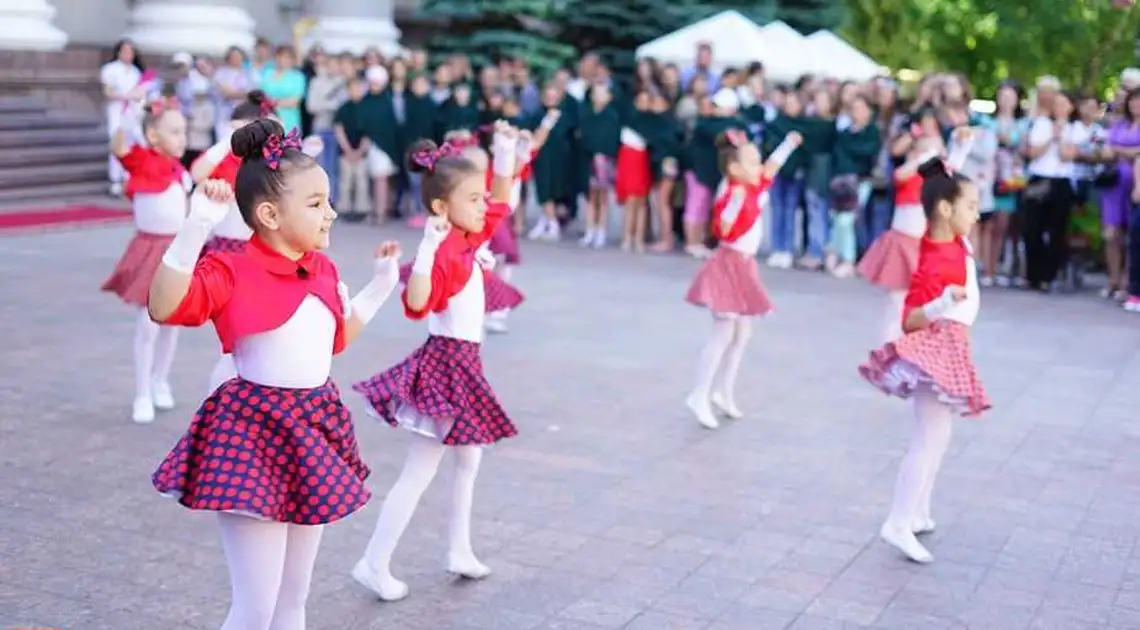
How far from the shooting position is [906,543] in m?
6.39

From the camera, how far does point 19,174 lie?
17.8 metres

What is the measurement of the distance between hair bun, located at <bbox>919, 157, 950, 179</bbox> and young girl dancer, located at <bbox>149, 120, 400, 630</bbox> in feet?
10.1

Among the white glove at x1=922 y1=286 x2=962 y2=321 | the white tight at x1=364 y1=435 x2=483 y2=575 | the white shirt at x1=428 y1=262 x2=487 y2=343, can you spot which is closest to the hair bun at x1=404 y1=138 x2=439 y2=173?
the white shirt at x1=428 y1=262 x2=487 y2=343

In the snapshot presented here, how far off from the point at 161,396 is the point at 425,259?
397 cm

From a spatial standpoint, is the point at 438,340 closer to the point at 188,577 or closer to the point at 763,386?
the point at 188,577

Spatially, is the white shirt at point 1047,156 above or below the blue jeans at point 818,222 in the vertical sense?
above

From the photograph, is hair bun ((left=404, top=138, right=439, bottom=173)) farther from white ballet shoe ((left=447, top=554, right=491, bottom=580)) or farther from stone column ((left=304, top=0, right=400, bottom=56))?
stone column ((left=304, top=0, right=400, bottom=56))

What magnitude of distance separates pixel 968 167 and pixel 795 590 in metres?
8.61

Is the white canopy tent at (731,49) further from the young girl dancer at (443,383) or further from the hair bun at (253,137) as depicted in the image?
the hair bun at (253,137)

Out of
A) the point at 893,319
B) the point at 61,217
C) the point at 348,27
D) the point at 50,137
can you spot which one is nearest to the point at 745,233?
the point at 893,319

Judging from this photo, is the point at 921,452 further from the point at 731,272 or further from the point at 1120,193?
the point at 1120,193

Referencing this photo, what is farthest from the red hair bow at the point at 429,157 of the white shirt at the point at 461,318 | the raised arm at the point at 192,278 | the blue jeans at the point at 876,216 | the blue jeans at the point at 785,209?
the blue jeans at the point at 785,209

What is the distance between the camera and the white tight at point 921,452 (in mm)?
6359

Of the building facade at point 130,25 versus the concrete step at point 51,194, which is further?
the building facade at point 130,25
